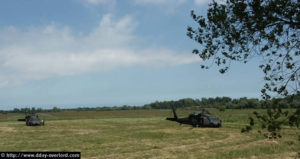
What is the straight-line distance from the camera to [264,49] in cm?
666

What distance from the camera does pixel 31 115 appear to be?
3747cm

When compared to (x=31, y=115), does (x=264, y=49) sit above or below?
above

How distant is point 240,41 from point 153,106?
183m

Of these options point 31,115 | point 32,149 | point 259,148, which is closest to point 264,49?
point 259,148

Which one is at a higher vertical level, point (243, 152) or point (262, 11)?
point (262, 11)

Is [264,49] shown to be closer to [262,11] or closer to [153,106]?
[262,11]

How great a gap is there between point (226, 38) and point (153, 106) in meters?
183

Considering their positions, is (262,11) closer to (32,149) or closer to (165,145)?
(165,145)

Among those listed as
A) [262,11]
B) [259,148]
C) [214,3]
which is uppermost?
[214,3]

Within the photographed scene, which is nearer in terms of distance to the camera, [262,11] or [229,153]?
[262,11]

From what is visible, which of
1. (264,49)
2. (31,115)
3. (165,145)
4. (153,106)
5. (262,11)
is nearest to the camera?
(262,11)

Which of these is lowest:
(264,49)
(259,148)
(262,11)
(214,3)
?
(259,148)

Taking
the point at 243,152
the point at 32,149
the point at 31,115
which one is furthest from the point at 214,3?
the point at 31,115

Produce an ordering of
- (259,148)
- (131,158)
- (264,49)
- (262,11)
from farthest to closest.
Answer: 1. (259,148)
2. (131,158)
3. (264,49)
4. (262,11)
